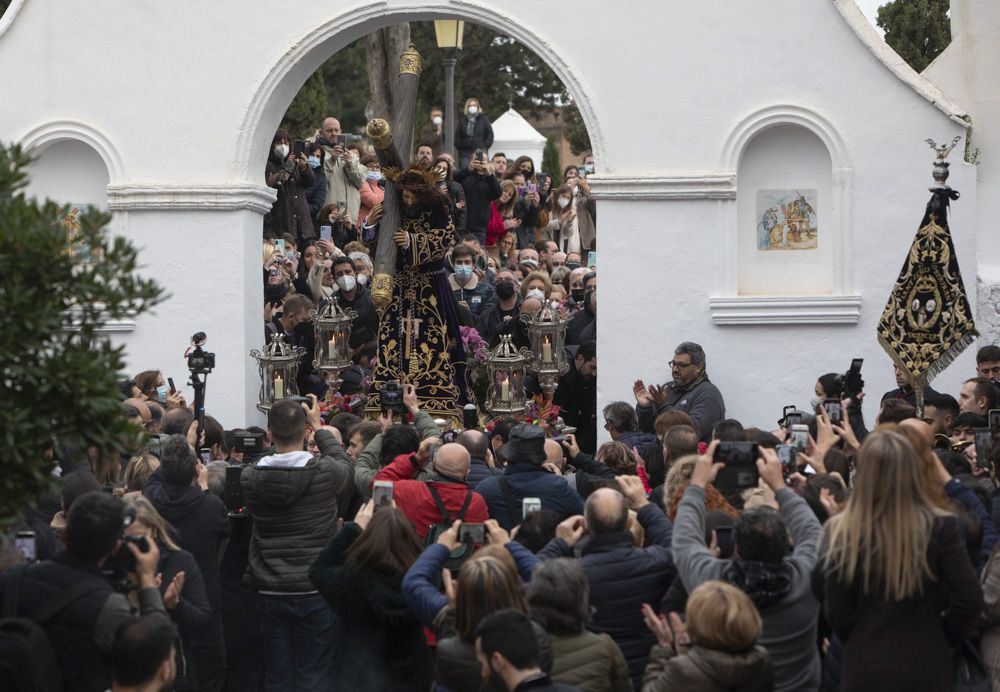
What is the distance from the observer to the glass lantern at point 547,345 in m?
13.5

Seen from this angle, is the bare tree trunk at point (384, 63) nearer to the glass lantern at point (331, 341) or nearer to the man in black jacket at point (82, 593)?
the glass lantern at point (331, 341)

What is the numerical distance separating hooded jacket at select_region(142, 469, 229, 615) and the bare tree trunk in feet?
47.3

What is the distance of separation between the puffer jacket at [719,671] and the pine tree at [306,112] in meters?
23.7

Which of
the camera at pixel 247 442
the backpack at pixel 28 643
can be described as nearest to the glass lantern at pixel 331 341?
the camera at pixel 247 442

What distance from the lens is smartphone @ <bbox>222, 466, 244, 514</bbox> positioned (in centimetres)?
907

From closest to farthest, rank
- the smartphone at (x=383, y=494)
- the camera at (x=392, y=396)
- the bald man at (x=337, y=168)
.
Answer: the smartphone at (x=383, y=494) → the camera at (x=392, y=396) → the bald man at (x=337, y=168)

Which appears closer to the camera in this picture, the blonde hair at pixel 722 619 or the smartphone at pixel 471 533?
the blonde hair at pixel 722 619

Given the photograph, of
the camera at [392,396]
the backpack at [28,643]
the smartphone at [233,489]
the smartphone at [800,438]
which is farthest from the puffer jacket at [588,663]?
the camera at [392,396]

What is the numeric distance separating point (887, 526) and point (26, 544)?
11.6 feet

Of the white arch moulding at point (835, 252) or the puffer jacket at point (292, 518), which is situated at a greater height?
the white arch moulding at point (835, 252)

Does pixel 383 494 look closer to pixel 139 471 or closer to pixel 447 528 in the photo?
pixel 447 528

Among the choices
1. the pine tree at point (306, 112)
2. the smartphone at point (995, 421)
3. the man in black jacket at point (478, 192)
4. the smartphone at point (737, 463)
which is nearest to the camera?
the smartphone at point (737, 463)

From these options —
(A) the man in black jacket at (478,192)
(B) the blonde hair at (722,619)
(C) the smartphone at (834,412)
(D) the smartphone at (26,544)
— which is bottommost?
(B) the blonde hair at (722,619)

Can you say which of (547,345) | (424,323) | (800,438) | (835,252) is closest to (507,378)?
(547,345)
